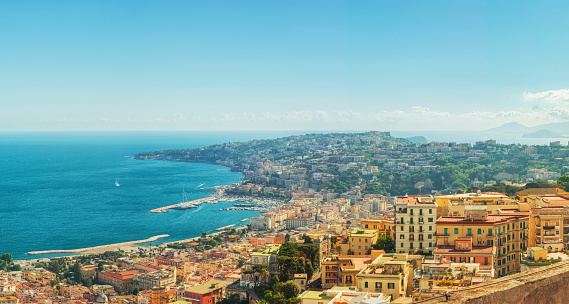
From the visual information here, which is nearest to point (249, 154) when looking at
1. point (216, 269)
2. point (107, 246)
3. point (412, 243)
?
point (107, 246)

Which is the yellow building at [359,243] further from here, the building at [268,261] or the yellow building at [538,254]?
the yellow building at [538,254]

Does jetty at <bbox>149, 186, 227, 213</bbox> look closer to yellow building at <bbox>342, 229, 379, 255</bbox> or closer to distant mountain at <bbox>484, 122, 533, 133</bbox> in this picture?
yellow building at <bbox>342, 229, 379, 255</bbox>

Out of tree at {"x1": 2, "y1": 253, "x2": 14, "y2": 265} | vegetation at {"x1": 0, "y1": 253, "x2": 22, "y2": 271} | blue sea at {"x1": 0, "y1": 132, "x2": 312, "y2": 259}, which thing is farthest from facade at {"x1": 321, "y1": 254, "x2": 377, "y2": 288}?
blue sea at {"x1": 0, "y1": 132, "x2": 312, "y2": 259}

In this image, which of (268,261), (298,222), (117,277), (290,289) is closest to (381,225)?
(268,261)

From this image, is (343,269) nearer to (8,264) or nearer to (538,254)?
(538,254)

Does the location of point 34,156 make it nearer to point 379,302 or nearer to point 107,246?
point 107,246
